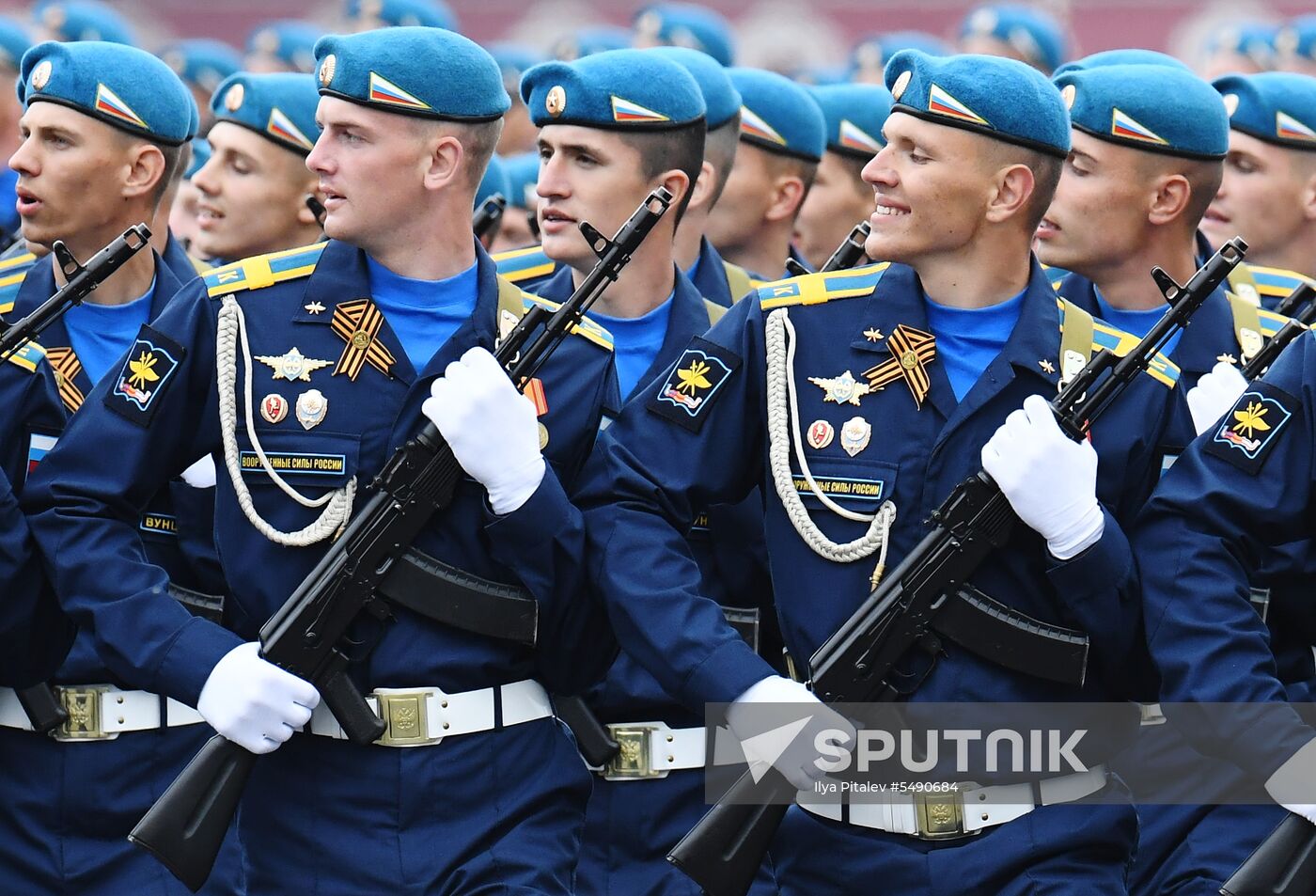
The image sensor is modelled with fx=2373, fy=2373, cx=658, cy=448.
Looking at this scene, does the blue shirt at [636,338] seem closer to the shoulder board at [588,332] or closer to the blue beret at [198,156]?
the shoulder board at [588,332]

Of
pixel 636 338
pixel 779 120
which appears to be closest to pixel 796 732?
pixel 636 338

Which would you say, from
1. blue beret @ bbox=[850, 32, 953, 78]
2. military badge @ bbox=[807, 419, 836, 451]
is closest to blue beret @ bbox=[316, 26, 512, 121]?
military badge @ bbox=[807, 419, 836, 451]

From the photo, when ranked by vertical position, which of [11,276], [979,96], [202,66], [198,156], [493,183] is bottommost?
[202,66]

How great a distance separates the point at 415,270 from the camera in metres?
6.01

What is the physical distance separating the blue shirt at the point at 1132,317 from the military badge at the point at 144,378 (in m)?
3.02

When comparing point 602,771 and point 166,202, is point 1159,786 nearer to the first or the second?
point 602,771

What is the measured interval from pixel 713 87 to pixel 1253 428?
313 centimetres

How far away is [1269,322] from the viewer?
7348 millimetres

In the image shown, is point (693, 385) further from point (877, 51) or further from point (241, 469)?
point (877, 51)

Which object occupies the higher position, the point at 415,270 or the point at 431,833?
the point at 415,270

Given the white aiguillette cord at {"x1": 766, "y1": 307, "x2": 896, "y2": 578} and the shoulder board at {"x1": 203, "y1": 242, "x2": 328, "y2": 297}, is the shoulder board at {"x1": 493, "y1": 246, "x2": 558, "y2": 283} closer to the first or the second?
the shoulder board at {"x1": 203, "y1": 242, "x2": 328, "y2": 297}

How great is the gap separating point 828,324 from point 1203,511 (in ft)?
3.29

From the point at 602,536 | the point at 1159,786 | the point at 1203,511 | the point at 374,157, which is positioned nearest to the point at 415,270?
the point at 374,157

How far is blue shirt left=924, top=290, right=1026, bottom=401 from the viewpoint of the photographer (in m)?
5.84
